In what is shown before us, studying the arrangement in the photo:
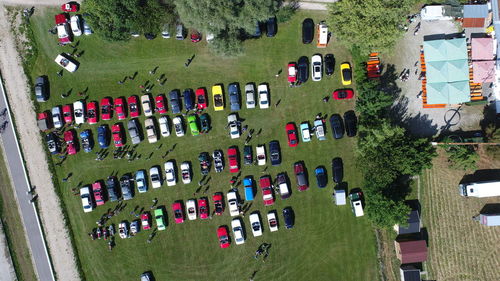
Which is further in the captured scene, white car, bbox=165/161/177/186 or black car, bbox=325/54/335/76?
white car, bbox=165/161/177/186

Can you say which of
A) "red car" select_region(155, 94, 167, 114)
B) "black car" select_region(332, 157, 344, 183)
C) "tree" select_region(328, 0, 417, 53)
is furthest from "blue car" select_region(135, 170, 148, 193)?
"tree" select_region(328, 0, 417, 53)

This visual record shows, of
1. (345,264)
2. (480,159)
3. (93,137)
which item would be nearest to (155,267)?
(93,137)

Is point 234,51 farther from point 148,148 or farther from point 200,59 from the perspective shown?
point 148,148

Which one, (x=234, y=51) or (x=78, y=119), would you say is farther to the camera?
(x=78, y=119)

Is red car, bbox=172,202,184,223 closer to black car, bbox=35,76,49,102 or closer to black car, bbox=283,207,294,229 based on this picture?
black car, bbox=283,207,294,229

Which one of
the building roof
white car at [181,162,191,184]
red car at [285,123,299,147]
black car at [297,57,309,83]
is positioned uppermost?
black car at [297,57,309,83]

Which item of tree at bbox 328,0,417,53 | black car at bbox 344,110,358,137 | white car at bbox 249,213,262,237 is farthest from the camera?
white car at bbox 249,213,262,237
